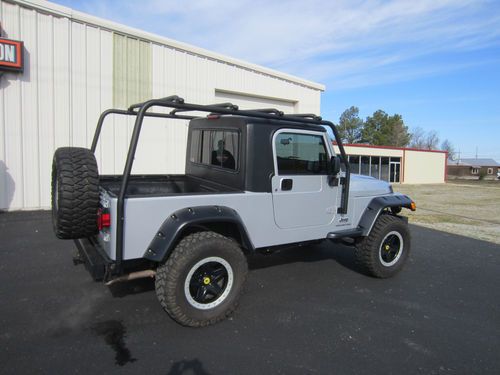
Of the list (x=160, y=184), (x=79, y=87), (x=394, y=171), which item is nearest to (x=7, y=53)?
(x=79, y=87)

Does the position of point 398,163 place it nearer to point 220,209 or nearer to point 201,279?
point 220,209

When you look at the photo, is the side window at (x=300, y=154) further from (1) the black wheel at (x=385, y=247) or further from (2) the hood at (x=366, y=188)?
(1) the black wheel at (x=385, y=247)

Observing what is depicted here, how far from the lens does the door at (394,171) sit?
1132 inches

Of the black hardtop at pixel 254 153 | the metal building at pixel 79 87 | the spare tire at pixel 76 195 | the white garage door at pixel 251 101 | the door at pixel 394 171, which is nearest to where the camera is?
the spare tire at pixel 76 195

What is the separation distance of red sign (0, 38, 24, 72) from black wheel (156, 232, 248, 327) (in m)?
7.75

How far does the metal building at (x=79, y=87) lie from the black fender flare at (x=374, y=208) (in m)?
7.50

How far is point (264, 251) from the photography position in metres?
3.79

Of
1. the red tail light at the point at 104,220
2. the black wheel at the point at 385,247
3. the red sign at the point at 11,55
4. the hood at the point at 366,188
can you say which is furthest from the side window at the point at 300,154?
the red sign at the point at 11,55

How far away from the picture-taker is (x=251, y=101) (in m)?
12.7

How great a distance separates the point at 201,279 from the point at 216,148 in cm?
158

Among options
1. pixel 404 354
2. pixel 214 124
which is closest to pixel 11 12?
pixel 214 124

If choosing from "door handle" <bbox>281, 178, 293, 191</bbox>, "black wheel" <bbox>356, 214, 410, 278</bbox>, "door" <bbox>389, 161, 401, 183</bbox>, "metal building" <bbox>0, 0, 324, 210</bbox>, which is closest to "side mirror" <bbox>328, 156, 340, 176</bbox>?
"door handle" <bbox>281, 178, 293, 191</bbox>

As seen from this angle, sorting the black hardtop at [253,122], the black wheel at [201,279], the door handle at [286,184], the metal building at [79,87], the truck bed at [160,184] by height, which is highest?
the metal building at [79,87]

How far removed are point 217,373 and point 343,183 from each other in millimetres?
2528
